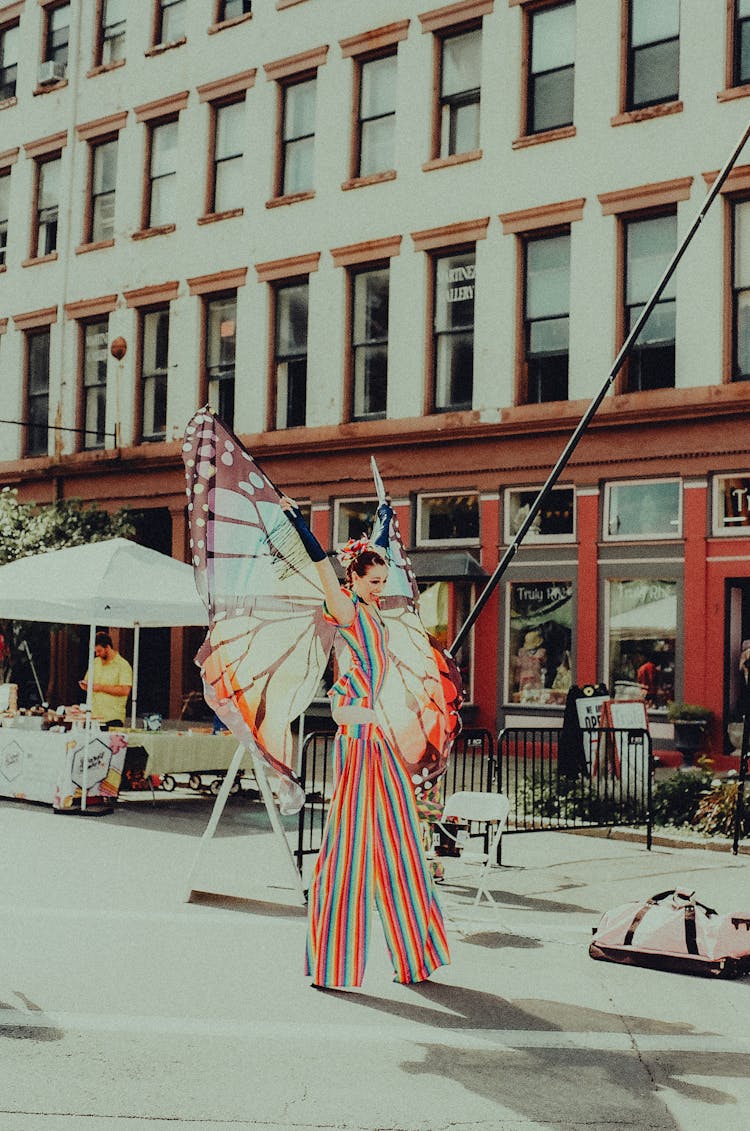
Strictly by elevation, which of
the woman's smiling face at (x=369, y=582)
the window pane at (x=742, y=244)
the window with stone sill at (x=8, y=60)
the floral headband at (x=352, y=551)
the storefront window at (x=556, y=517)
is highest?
the window with stone sill at (x=8, y=60)

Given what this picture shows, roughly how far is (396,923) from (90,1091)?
6.83 ft

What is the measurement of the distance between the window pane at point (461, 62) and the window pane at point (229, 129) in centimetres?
457

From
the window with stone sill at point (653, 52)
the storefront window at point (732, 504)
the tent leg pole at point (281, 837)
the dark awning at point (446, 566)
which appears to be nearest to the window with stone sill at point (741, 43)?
the window with stone sill at point (653, 52)

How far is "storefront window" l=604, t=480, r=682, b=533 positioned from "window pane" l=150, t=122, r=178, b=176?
11752 mm

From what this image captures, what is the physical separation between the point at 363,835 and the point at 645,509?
14.0 meters

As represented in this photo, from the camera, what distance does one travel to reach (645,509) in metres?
19.9

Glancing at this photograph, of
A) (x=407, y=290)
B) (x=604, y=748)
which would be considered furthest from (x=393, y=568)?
Result: (x=407, y=290)

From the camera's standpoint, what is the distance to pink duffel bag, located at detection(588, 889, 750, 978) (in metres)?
7.27

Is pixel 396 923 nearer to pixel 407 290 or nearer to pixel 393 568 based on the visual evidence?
pixel 393 568

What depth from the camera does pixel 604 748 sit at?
13.3 m

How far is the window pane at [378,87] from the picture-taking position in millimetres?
23250

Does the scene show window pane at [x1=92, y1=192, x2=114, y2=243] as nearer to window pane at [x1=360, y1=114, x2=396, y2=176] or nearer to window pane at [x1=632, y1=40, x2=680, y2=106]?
window pane at [x1=360, y1=114, x2=396, y2=176]

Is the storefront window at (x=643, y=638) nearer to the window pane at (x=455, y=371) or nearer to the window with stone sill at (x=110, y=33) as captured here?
the window pane at (x=455, y=371)

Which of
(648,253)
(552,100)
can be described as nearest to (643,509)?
(648,253)
